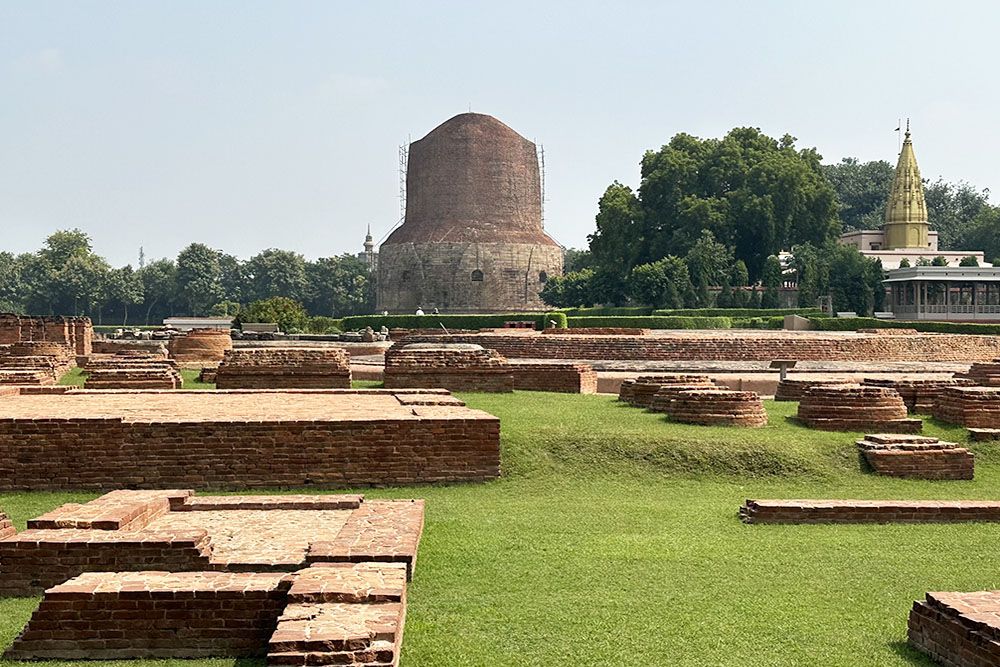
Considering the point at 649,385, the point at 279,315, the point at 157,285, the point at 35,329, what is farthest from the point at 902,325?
the point at 157,285

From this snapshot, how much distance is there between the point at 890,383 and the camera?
925cm

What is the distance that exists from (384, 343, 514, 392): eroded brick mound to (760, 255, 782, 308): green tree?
83.0 ft

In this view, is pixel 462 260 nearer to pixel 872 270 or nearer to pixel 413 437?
pixel 872 270

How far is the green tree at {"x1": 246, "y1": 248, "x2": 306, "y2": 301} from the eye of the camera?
61.1 metres

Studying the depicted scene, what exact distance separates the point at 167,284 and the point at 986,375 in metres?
53.7

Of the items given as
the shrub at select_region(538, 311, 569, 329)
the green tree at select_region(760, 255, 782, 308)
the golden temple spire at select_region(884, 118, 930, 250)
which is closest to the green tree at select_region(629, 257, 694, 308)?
the green tree at select_region(760, 255, 782, 308)

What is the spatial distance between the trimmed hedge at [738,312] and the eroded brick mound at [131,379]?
22.1 m

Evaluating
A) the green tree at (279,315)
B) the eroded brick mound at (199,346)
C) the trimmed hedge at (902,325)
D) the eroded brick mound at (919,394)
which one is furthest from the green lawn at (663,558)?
the green tree at (279,315)

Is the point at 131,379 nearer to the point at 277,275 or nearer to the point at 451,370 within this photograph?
the point at 451,370

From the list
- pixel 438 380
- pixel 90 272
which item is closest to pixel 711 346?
pixel 438 380

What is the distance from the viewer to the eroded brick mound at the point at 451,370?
10375 millimetres

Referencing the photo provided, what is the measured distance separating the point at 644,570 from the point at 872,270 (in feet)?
106

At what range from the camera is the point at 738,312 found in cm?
3183

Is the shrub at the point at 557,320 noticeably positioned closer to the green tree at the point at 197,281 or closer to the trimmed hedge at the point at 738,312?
the trimmed hedge at the point at 738,312
